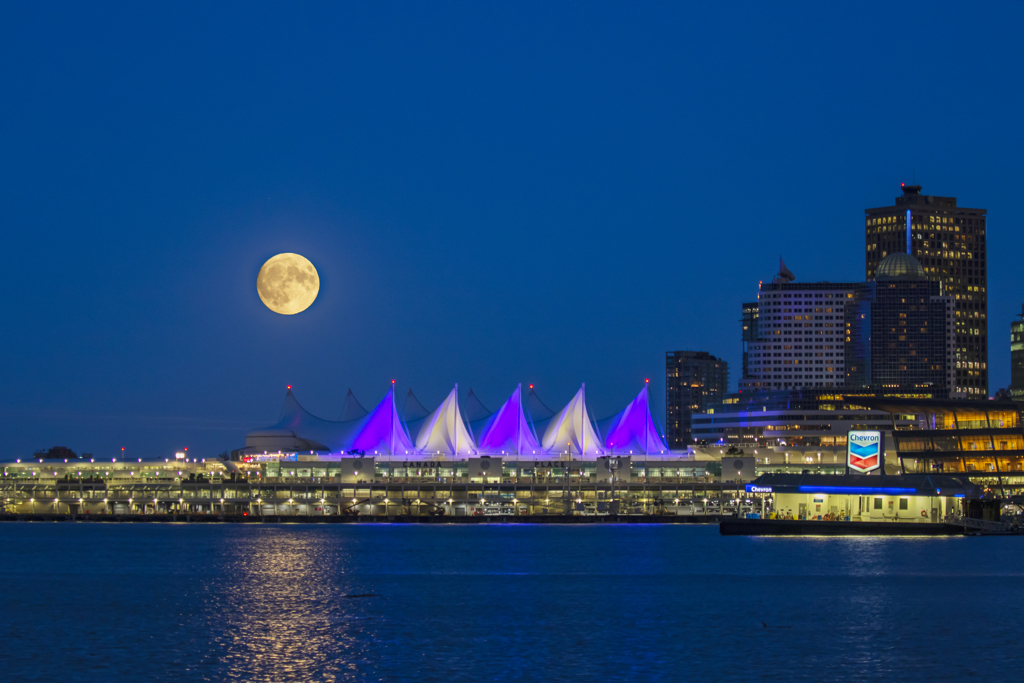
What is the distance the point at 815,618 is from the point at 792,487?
52259 millimetres

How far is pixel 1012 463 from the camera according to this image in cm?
13512

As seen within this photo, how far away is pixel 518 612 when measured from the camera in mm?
53938

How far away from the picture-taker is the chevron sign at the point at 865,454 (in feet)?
359

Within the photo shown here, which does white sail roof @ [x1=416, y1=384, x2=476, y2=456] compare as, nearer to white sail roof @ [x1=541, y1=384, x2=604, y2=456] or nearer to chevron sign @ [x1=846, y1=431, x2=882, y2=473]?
white sail roof @ [x1=541, y1=384, x2=604, y2=456]

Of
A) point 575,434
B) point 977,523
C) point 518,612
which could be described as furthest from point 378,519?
point 518,612

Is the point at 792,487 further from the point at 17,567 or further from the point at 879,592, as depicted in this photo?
the point at 17,567

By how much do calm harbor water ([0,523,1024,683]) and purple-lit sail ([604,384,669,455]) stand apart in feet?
184

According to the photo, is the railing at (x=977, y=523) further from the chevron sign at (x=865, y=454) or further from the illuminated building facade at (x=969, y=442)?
the illuminated building facade at (x=969, y=442)

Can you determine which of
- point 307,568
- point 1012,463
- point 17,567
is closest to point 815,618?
point 307,568

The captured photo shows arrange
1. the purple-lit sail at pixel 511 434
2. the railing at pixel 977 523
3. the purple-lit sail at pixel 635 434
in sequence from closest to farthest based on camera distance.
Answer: the railing at pixel 977 523 < the purple-lit sail at pixel 635 434 < the purple-lit sail at pixel 511 434

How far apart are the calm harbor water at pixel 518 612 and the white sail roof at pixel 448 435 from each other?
58363 mm

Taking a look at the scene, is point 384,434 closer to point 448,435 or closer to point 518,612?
point 448,435

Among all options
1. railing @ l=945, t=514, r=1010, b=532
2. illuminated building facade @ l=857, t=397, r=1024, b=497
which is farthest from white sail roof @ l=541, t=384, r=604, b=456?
railing @ l=945, t=514, r=1010, b=532

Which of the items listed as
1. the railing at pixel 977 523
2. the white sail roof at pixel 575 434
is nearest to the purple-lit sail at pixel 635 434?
the white sail roof at pixel 575 434
